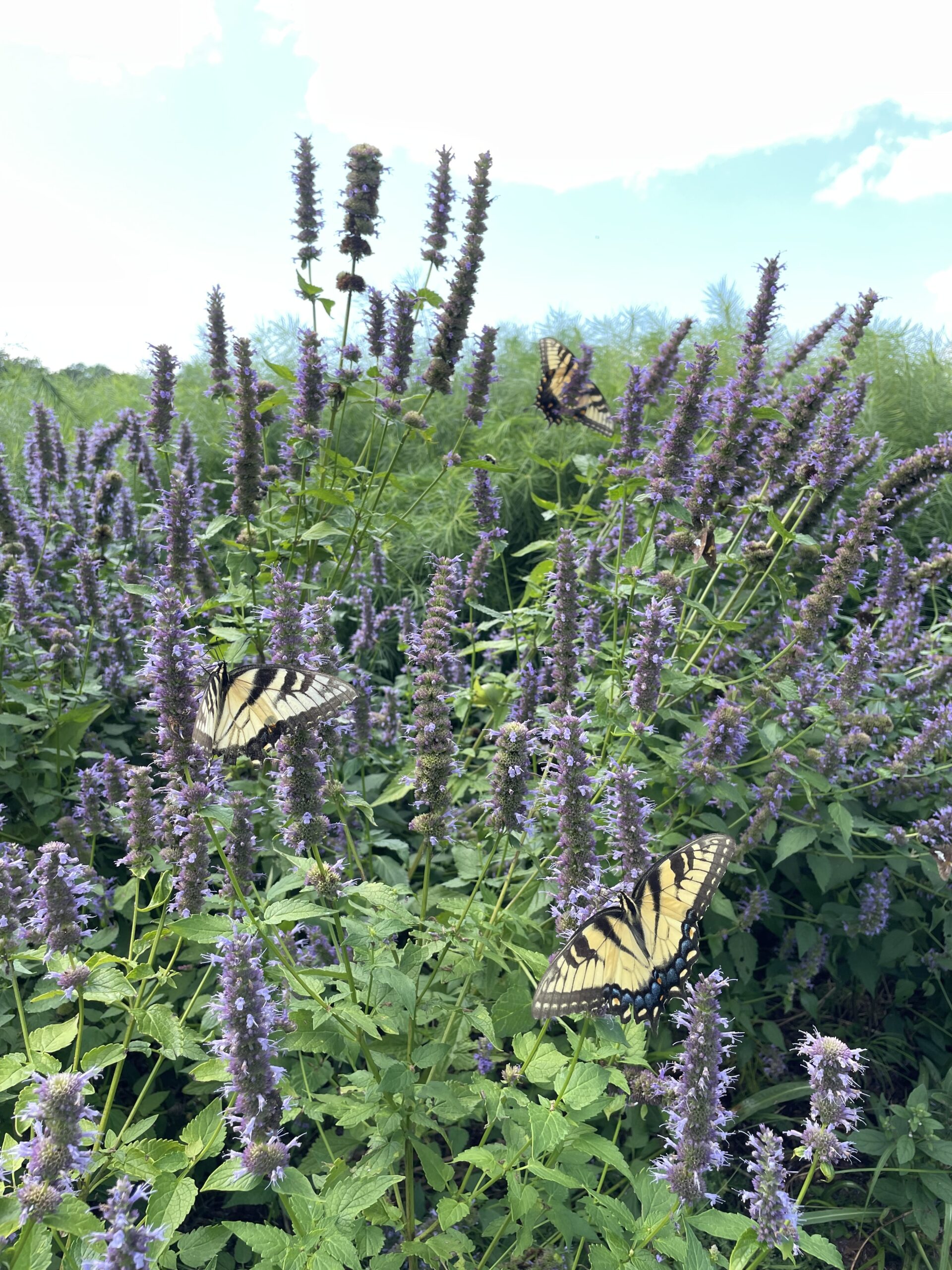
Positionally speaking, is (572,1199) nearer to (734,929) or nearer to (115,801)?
(734,929)

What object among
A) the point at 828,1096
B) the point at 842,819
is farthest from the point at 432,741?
the point at 842,819

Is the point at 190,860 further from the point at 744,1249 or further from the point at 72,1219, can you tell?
the point at 744,1249

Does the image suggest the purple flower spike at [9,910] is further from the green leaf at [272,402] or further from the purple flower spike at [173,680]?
the green leaf at [272,402]

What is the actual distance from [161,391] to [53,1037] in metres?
3.40

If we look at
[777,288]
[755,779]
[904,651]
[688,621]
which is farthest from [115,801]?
[904,651]

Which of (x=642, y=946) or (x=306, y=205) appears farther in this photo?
(x=306, y=205)

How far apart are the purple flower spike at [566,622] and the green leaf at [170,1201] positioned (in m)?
2.26

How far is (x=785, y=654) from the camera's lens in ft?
14.7

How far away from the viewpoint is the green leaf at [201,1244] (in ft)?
7.94

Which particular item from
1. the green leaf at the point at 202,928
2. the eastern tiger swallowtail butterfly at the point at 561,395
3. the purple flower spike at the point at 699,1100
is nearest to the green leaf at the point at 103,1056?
the green leaf at the point at 202,928

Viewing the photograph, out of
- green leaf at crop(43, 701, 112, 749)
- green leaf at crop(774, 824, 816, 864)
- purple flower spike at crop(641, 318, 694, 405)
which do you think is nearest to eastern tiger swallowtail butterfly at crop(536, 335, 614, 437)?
purple flower spike at crop(641, 318, 694, 405)

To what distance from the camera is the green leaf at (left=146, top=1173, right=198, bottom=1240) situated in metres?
2.22

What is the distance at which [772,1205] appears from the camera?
2072mm

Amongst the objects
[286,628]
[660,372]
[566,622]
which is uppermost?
[660,372]
